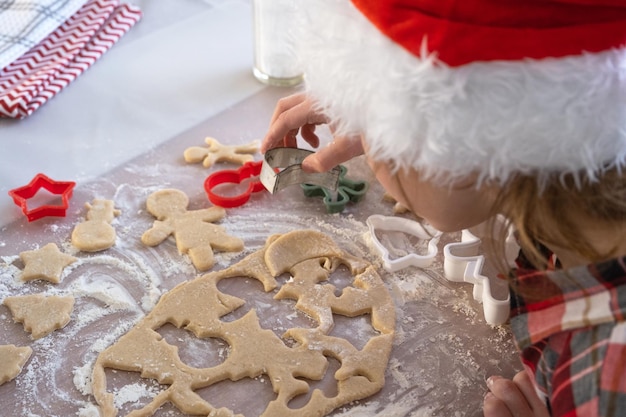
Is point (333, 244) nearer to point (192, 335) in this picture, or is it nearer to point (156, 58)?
point (192, 335)

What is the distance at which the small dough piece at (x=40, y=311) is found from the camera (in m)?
0.89

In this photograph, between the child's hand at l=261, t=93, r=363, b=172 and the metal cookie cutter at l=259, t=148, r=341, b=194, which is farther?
the metal cookie cutter at l=259, t=148, r=341, b=194

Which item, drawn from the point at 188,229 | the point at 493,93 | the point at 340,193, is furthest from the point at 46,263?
the point at 493,93

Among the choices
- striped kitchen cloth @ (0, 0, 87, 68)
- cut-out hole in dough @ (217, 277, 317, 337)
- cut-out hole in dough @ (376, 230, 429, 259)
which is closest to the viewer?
cut-out hole in dough @ (217, 277, 317, 337)

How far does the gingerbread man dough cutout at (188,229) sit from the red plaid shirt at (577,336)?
0.38 m

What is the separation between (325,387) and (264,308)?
135 millimetres

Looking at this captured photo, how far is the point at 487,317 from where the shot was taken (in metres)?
0.92

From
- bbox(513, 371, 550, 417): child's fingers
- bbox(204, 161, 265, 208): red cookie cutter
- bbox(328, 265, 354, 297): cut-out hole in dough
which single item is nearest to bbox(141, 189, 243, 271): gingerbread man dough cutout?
bbox(204, 161, 265, 208): red cookie cutter

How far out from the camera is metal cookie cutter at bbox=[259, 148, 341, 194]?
3.23 feet

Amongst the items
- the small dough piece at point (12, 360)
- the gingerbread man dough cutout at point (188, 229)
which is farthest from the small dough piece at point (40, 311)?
the gingerbread man dough cutout at point (188, 229)

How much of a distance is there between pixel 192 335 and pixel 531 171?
44 cm

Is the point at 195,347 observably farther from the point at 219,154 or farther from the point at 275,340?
the point at 219,154

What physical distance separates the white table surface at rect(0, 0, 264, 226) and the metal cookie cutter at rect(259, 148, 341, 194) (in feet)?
0.85

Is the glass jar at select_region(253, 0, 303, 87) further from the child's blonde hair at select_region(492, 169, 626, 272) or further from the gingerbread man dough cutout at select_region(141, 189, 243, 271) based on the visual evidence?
the child's blonde hair at select_region(492, 169, 626, 272)
